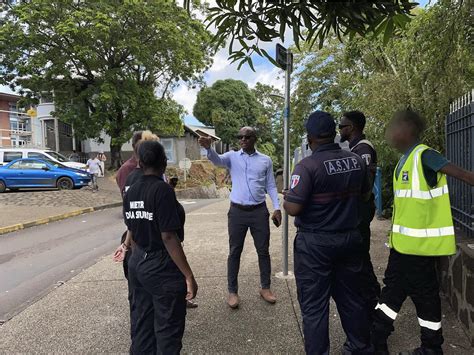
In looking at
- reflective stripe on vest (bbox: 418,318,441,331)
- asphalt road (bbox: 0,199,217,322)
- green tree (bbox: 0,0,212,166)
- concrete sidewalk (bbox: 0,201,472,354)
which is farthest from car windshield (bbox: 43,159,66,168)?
reflective stripe on vest (bbox: 418,318,441,331)

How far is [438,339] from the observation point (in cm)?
297

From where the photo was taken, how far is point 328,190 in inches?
110

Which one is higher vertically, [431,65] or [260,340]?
[431,65]

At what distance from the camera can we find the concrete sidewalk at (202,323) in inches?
137

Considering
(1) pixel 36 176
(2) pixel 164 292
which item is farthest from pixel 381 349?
(1) pixel 36 176

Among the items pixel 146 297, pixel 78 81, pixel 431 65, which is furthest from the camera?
pixel 78 81

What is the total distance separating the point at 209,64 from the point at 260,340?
24.0m

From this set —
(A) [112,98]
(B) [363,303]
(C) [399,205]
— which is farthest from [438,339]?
(A) [112,98]

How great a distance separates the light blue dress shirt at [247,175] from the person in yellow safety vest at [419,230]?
150cm

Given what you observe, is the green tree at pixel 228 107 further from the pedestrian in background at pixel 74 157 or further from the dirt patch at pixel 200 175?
the pedestrian in background at pixel 74 157

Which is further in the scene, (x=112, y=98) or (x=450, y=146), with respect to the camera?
(x=112, y=98)

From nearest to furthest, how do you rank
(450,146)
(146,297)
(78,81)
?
1. (146,297)
2. (450,146)
3. (78,81)

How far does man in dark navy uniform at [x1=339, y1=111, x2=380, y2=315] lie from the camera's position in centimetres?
319

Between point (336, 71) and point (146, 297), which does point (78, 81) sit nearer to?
point (336, 71)
